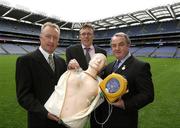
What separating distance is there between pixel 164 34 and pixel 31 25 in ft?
138

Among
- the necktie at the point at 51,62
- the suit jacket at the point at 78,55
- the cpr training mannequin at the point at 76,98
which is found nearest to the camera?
the cpr training mannequin at the point at 76,98

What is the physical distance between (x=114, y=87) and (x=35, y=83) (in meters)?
1.40

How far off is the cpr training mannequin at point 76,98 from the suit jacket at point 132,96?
2.28 ft

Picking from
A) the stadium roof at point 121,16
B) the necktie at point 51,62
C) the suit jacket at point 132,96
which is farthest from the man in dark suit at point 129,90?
the stadium roof at point 121,16

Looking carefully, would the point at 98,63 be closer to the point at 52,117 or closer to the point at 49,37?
the point at 49,37

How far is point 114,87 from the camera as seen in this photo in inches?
145

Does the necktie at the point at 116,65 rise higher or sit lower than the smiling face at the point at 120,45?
lower

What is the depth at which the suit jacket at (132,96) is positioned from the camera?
14.3 ft

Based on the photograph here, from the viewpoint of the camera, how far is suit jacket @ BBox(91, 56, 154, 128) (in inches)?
171

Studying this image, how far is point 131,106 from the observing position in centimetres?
430

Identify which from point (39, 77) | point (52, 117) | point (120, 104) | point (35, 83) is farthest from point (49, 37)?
point (120, 104)

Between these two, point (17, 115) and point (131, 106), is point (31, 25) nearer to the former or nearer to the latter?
point (17, 115)

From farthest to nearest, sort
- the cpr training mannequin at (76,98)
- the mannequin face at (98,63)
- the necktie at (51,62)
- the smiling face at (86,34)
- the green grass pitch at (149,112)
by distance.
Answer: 1. the green grass pitch at (149,112)
2. the smiling face at (86,34)
3. the necktie at (51,62)
4. the mannequin face at (98,63)
5. the cpr training mannequin at (76,98)

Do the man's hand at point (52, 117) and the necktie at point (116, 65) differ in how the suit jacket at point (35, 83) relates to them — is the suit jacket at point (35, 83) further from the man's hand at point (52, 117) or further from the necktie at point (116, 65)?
the necktie at point (116, 65)
